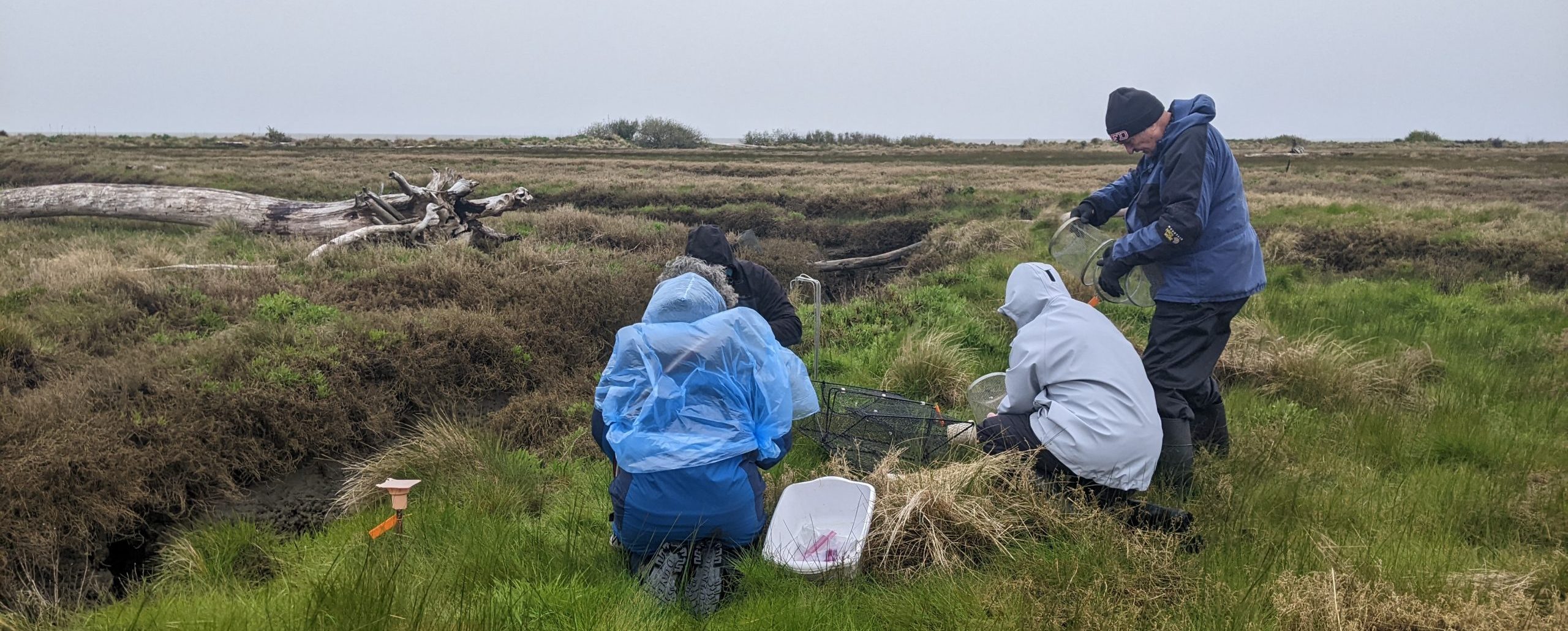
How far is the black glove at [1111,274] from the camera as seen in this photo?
15.4 ft

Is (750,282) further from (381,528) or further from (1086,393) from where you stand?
(381,528)

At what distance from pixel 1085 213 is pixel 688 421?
10.1 feet

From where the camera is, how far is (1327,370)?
613 centimetres

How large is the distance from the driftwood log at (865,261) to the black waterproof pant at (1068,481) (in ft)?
29.9

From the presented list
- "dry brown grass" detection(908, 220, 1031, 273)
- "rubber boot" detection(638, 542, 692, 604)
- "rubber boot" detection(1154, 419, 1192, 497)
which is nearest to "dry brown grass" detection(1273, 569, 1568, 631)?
"rubber boot" detection(1154, 419, 1192, 497)

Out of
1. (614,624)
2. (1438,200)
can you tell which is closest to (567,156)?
(1438,200)

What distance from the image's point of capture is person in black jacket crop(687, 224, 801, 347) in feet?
18.2

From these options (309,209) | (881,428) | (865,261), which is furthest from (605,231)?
(881,428)

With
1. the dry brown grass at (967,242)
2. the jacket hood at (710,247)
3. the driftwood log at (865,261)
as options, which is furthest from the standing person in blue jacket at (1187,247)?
the driftwood log at (865,261)

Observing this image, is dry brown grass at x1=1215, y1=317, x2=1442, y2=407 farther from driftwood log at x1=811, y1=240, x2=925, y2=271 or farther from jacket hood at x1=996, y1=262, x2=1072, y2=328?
driftwood log at x1=811, y1=240, x2=925, y2=271

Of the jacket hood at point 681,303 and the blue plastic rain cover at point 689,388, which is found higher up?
the jacket hood at point 681,303

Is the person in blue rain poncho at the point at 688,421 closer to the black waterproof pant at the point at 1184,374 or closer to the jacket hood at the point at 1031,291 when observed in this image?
the jacket hood at the point at 1031,291

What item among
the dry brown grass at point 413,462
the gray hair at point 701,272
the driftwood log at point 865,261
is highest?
the gray hair at point 701,272

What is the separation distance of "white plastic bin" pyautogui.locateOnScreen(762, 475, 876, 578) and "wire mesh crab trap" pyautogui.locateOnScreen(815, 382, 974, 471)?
1.68 feet
